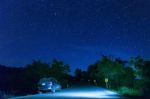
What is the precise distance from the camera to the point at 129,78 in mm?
60688

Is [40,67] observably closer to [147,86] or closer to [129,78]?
A: [129,78]

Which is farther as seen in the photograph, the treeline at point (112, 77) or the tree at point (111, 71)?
the tree at point (111, 71)

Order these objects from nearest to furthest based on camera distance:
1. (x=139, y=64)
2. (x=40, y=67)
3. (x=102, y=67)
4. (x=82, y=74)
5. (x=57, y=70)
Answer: (x=139, y=64)
(x=102, y=67)
(x=40, y=67)
(x=57, y=70)
(x=82, y=74)

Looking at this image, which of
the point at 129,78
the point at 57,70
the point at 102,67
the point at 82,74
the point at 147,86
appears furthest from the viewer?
the point at 82,74

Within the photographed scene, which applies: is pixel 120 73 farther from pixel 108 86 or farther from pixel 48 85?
pixel 48 85

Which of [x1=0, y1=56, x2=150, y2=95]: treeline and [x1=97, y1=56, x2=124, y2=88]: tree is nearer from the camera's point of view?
[x1=0, y1=56, x2=150, y2=95]: treeline

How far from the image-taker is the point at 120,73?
6488 cm

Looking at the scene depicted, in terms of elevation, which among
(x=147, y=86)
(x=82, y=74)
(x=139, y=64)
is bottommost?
(x=147, y=86)

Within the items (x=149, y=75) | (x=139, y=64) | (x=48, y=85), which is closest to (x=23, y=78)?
(x=48, y=85)

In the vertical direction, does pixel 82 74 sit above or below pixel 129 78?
above

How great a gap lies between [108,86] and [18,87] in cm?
1706

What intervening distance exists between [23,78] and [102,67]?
15759 mm

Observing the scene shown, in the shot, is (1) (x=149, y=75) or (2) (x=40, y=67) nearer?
(1) (x=149, y=75)

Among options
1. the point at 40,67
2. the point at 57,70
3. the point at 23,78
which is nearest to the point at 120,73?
the point at 23,78
